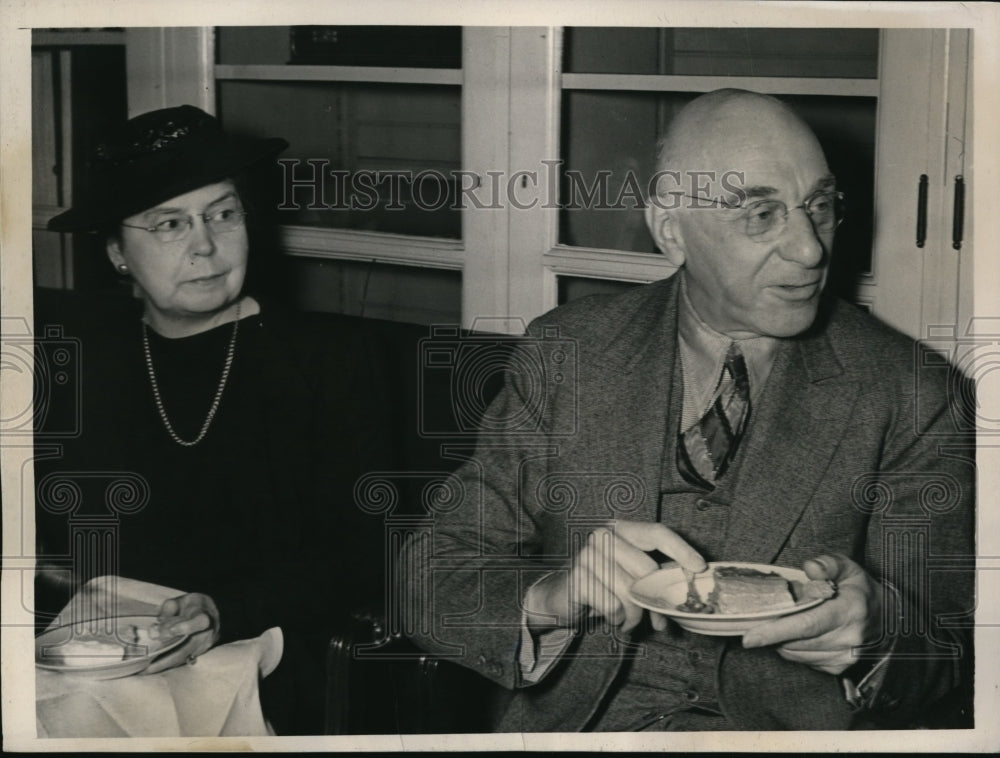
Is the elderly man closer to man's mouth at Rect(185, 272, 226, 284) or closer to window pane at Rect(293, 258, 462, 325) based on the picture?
window pane at Rect(293, 258, 462, 325)

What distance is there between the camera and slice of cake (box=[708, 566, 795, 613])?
1447 mm

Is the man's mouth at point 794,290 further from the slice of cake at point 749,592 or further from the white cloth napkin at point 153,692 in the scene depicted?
the white cloth napkin at point 153,692

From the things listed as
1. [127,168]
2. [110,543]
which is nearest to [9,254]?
[127,168]

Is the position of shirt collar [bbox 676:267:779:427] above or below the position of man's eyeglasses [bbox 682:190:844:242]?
below

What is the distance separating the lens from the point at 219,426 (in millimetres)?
1646

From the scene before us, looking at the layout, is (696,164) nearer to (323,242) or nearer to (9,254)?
(323,242)

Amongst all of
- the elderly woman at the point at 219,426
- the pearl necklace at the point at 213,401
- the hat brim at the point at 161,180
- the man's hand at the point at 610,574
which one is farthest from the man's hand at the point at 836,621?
the hat brim at the point at 161,180

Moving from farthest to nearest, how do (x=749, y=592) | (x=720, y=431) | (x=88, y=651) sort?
(x=88, y=651) → (x=720, y=431) → (x=749, y=592)

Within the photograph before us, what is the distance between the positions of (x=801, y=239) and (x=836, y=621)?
0.48 m

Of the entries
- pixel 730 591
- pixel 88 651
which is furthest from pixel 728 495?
pixel 88 651

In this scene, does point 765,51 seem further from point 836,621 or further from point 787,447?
point 836,621

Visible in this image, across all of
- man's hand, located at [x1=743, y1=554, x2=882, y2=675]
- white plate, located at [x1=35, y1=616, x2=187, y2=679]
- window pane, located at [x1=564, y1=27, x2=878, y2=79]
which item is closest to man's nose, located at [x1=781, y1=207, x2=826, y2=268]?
window pane, located at [x1=564, y1=27, x2=878, y2=79]

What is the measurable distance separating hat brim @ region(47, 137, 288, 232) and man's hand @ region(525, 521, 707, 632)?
68 centimetres

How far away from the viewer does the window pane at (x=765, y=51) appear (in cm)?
159
